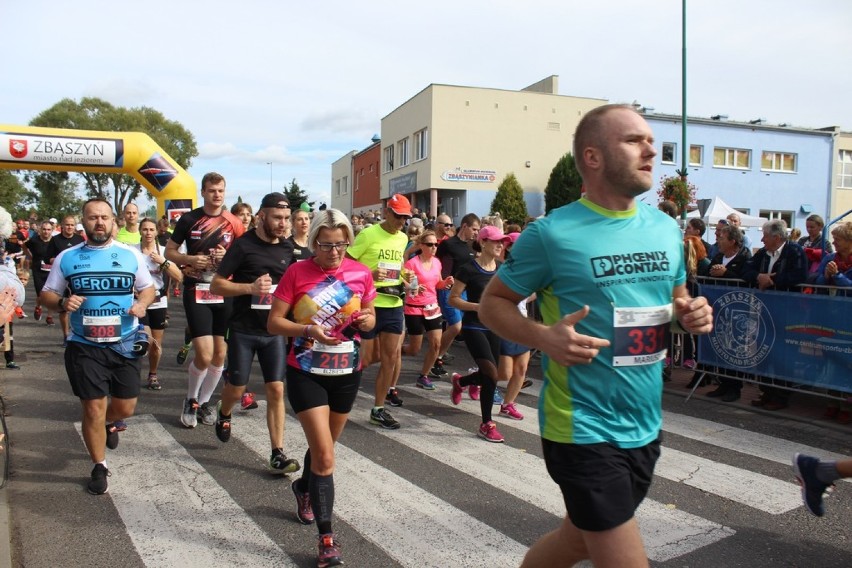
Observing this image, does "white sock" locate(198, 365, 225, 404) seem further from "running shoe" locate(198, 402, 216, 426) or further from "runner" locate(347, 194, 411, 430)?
"runner" locate(347, 194, 411, 430)

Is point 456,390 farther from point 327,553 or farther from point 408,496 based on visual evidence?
point 327,553

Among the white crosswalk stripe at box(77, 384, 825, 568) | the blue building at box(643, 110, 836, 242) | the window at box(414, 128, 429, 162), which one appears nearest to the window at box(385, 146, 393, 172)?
the window at box(414, 128, 429, 162)

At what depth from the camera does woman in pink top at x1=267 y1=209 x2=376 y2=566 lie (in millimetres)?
3707

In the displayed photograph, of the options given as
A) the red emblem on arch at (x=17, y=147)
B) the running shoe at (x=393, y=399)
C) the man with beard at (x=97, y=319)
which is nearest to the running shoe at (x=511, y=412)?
the running shoe at (x=393, y=399)

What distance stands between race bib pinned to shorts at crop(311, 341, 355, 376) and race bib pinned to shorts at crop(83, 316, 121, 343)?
1897 mm

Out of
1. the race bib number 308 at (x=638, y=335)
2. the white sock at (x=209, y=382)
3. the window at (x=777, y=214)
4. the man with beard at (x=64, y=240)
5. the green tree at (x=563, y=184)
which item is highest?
the green tree at (x=563, y=184)

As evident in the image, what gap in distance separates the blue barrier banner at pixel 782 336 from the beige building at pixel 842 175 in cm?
3737

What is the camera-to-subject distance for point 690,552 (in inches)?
149

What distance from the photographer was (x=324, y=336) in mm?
3643

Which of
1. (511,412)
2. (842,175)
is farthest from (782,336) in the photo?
(842,175)

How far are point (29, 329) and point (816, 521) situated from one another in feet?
45.4

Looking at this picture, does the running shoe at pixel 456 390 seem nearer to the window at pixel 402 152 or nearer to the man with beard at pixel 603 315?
the man with beard at pixel 603 315

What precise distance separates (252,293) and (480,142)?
3207 centimetres

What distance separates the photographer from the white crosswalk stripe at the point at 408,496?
3.84 metres
